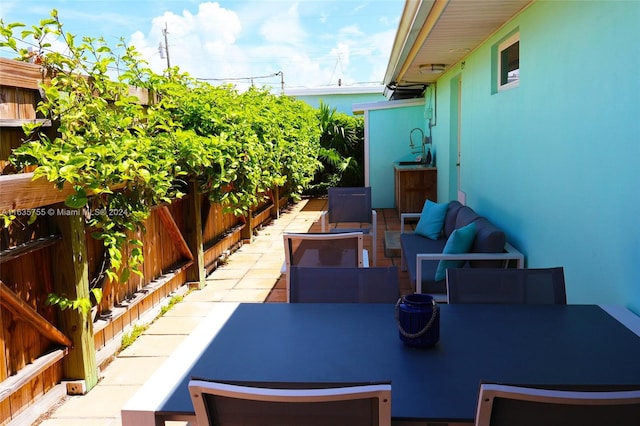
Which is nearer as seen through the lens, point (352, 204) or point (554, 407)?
point (554, 407)

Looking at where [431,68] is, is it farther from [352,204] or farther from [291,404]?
[291,404]

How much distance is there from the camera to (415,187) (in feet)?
30.6

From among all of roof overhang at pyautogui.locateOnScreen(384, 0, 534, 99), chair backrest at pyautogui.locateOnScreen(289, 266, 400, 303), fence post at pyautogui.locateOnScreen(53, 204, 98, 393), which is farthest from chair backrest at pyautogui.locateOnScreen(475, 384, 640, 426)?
roof overhang at pyautogui.locateOnScreen(384, 0, 534, 99)

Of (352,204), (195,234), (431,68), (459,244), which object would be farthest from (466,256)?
(431,68)

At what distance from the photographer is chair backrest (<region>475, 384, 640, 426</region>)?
3.97 feet

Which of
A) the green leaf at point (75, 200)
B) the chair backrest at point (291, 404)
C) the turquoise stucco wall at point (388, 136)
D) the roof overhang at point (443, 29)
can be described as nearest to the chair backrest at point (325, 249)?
the green leaf at point (75, 200)

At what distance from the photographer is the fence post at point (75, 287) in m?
3.18

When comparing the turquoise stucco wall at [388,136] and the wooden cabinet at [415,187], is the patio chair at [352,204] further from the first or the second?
the turquoise stucco wall at [388,136]

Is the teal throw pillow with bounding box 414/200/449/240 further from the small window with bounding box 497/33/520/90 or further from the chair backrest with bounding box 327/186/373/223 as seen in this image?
the small window with bounding box 497/33/520/90

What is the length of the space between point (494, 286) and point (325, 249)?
1567 millimetres

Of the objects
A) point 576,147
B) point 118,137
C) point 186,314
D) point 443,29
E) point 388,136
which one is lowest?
point 186,314

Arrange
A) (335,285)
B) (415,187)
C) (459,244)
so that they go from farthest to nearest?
(415,187), (459,244), (335,285)

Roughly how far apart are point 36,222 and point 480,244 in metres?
3.03

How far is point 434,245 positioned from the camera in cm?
541
